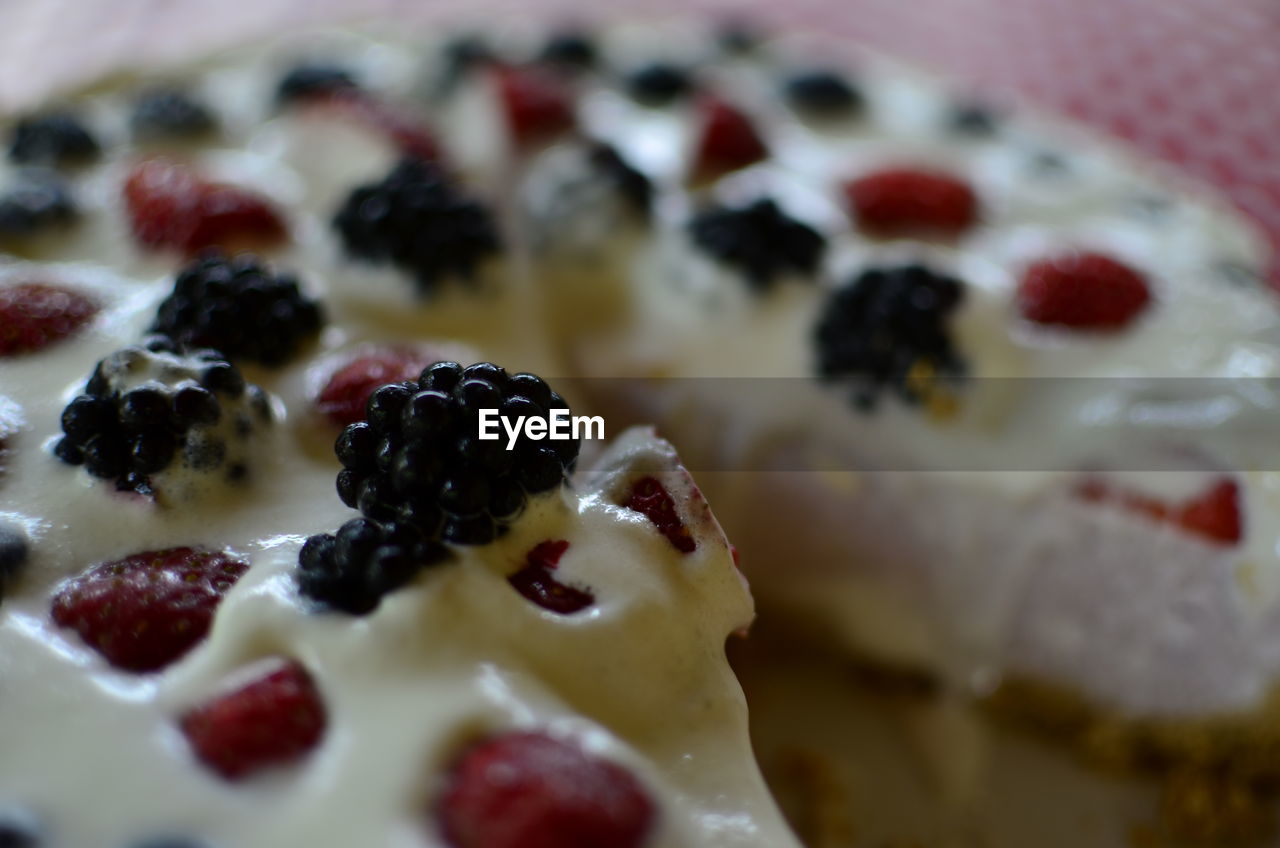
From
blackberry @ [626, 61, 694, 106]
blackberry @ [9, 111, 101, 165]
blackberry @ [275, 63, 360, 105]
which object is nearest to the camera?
blackberry @ [9, 111, 101, 165]

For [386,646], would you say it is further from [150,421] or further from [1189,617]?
[1189,617]

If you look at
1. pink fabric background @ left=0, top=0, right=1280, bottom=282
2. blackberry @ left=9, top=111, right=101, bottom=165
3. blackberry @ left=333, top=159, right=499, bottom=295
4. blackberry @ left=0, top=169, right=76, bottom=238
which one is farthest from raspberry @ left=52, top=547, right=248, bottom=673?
pink fabric background @ left=0, top=0, right=1280, bottom=282

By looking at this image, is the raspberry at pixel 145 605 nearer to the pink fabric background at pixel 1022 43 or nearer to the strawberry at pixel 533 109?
the strawberry at pixel 533 109

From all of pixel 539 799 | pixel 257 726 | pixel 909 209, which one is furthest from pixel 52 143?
pixel 539 799

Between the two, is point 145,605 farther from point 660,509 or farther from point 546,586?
point 660,509

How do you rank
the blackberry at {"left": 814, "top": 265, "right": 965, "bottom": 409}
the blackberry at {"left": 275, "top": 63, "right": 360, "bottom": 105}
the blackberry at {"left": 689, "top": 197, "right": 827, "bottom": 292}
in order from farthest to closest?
the blackberry at {"left": 275, "top": 63, "right": 360, "bottom": 105} < the blackberry at {"left": 689, "top": 197, "right": 827, "bottom": 292} < the blackberry at {"left": 814, "top": 265, "right": 965, "bottom": 409}

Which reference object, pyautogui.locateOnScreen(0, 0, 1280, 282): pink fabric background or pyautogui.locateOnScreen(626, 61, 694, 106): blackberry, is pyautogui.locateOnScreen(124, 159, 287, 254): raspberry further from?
pyautogui.locateOnScreen(626, 61, 694, 106): blackberry

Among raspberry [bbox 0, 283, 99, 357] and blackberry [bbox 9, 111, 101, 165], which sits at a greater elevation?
blackberry [bbox 9, 111, 101, 165]
